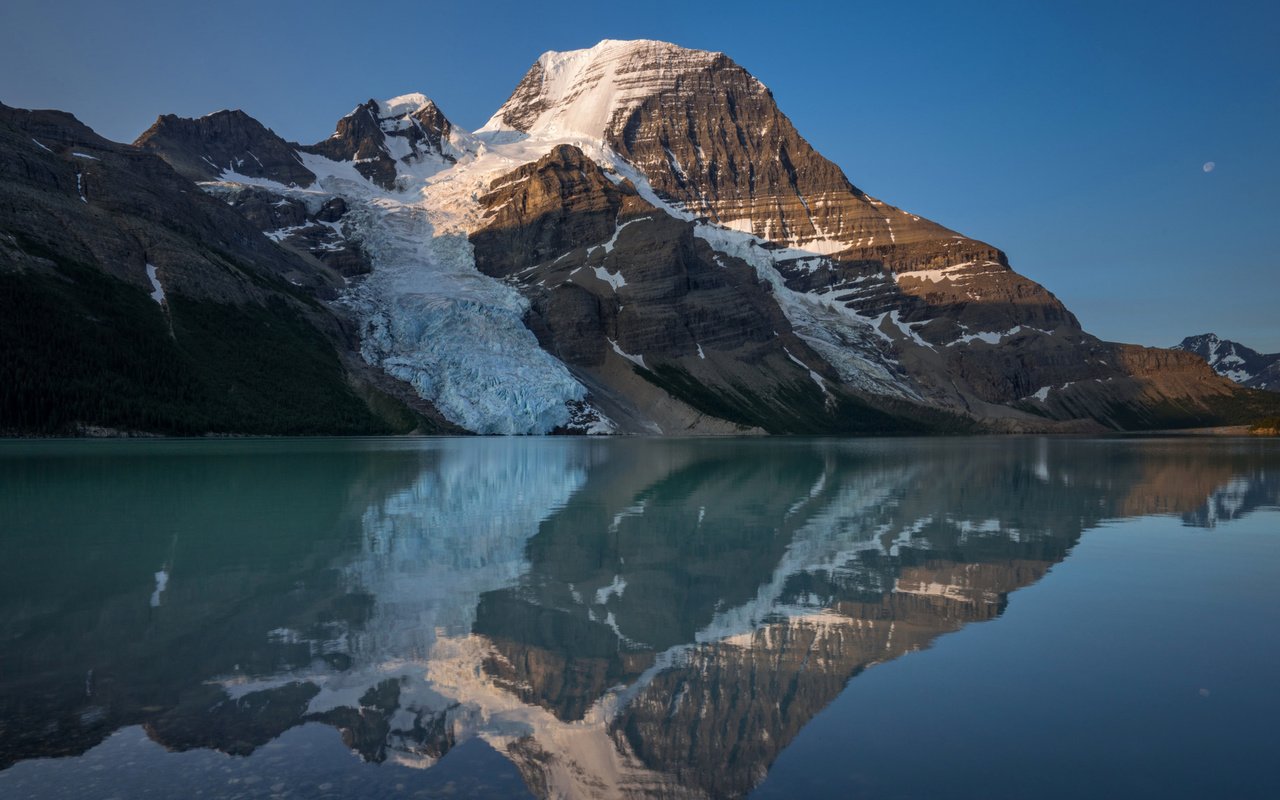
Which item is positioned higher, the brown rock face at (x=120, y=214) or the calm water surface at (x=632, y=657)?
the brown rock face at (x=120, y=214)

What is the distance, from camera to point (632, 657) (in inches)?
490

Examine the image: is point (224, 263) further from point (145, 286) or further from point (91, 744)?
point (91, 744)

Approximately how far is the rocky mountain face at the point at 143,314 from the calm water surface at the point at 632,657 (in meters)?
76.0

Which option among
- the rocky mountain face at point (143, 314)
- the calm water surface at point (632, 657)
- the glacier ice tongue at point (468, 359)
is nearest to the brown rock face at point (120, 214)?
the rocky mountain face at point (143, 314)

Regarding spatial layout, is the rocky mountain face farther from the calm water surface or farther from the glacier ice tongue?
the calm water surface

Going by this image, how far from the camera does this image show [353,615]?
14617 millimetres

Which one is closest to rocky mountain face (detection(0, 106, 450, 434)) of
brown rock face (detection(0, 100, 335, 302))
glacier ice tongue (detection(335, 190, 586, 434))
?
brown rock face (detection(0, 100, 335, 302))

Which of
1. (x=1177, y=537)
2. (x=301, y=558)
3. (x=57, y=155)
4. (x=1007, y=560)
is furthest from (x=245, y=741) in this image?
(x=57, y=155)

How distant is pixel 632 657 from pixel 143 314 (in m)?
118

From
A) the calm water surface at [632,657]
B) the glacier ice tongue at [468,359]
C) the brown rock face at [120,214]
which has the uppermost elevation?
the brown rock face at [120,214]

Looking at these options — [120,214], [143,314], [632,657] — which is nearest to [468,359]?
[143,314]

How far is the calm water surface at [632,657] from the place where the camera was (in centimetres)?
862

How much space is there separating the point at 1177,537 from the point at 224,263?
5507 inches

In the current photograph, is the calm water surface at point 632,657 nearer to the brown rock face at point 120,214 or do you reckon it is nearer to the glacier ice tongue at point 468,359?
the brown rock face at point 120,214
